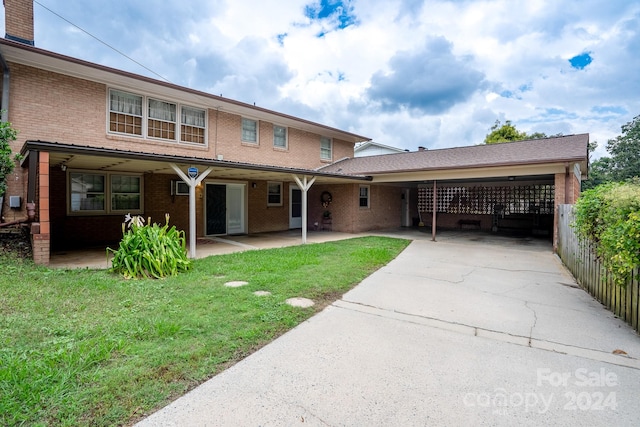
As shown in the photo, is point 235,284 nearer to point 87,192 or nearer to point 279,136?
point 87,192

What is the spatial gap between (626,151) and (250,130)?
137 ft

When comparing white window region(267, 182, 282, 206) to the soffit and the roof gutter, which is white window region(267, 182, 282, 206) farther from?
the roof gutter

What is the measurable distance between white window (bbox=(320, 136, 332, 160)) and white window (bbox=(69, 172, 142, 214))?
9066 millimetres

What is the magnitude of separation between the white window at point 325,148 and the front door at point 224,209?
17.5ft

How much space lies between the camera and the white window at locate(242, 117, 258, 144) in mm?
13312

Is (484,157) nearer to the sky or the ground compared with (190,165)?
nearer to the sky

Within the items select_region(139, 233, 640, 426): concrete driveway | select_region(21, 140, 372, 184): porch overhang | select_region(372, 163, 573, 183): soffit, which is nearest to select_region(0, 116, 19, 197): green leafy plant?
select_region(21, 140, 372, 184): porch overhang

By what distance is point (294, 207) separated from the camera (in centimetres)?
1614

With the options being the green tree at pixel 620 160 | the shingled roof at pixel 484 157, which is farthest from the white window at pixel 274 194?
the green tree at pixel 620 160

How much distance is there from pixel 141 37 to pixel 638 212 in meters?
20.6

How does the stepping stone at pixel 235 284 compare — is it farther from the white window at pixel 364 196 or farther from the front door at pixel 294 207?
the white window at pixel 364 196

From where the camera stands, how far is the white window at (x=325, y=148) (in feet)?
55.9

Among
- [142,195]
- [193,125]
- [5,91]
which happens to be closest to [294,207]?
[193,125]

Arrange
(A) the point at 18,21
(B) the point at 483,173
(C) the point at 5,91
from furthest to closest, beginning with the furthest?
(B) the point at 483,173 < (A) the point at 18,21 < (C) the point at 5,91
